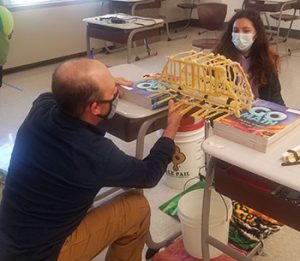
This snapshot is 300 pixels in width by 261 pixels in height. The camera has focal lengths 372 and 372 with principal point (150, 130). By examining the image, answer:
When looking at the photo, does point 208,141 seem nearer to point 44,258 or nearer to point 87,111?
point 87,111

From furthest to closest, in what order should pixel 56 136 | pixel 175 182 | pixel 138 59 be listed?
pixel 138 59, pixel 175 182, pixel 56 136

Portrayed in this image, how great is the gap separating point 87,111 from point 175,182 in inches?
48.6

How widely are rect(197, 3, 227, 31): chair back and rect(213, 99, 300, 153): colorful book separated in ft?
10.1

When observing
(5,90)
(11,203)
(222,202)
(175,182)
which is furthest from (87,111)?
(5,90)

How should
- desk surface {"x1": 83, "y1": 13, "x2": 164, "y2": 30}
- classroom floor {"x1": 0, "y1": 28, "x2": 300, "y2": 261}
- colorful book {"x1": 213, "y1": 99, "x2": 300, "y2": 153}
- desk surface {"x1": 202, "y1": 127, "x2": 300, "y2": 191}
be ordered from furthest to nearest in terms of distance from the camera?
desk surface {"x1": 83, "y1": 13, "x2": 164, "y2": 30} < classroom floor {"x1": 0, "y1": 28, "x2": 300, "y2": 261} < colorful book {"x1": 213, "y1": 99, "x2": 300, "y2": 153} < desk surface {"x1": 202, "y1": 127, "x2": 300, "y2": 191}

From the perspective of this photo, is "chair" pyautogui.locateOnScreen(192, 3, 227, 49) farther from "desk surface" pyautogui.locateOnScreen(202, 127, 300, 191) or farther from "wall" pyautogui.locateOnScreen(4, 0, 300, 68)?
"desk surface" pyautogui.locateOnScreen(202, 127, 300, 191)

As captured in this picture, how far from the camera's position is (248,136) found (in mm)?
1126

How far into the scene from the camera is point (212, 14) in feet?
13.5

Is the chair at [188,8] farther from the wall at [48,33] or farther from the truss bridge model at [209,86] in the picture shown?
the truss bridge model at [209,86]

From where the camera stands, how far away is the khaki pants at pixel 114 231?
1.26 meters

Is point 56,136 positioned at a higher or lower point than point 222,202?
higher

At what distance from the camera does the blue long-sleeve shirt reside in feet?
3.58

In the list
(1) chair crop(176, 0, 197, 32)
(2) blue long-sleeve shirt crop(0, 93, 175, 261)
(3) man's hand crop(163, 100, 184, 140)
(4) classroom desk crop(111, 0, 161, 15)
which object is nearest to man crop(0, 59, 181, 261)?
(2) blue long-sleeve shirt crop(0, 93, 175, 261)

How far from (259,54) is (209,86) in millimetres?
809
